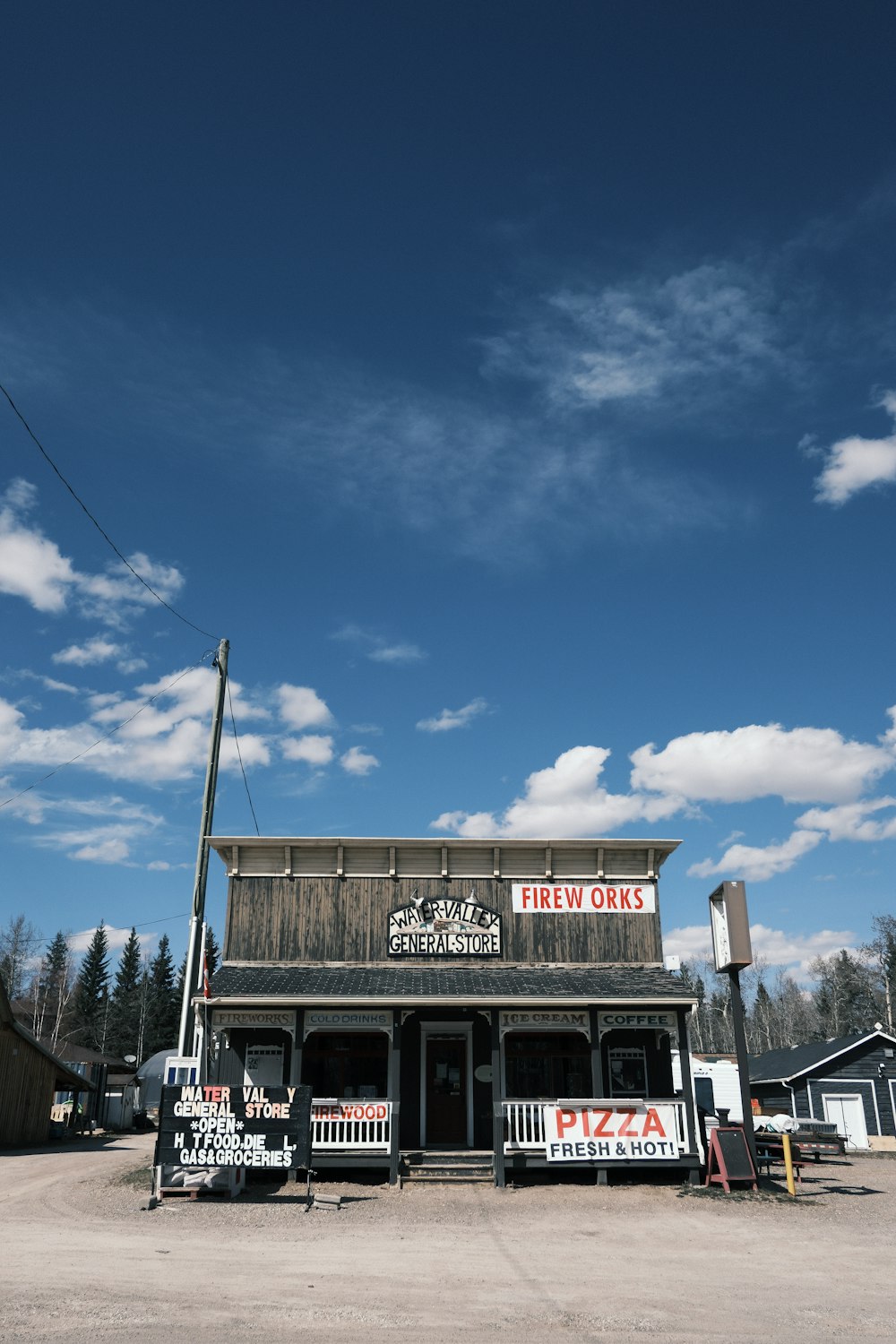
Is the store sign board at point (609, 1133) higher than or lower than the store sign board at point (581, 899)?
lower

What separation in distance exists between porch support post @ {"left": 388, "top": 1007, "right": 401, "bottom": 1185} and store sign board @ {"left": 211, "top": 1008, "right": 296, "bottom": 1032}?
226 cm

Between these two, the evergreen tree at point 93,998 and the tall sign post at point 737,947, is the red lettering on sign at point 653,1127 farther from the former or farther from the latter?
the evergreen tree at point 93,998

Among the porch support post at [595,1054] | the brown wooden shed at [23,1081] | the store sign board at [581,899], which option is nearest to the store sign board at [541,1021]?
the porch support post at [595,1054]

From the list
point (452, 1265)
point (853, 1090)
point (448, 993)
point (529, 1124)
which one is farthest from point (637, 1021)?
point (853, 1090)

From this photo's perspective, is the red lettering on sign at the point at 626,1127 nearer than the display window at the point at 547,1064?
Yes

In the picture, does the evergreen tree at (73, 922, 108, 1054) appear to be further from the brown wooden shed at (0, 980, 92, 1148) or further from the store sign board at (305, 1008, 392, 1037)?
the store sign board at (305, 1008, 392, 1037)

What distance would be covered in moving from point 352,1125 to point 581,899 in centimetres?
773

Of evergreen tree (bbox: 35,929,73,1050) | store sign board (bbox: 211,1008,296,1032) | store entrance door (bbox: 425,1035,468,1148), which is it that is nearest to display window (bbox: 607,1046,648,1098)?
store entrance door (bbox: 425,1035,468,1148)

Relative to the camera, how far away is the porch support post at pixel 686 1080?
20.2m

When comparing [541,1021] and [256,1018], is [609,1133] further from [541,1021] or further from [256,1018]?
[256,1018]

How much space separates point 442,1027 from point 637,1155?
535 cm

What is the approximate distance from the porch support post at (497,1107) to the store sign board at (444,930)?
9.69 feet

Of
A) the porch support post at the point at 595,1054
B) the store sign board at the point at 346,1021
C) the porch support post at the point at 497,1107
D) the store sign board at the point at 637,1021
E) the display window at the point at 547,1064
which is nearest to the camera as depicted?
the porch support post at the point at 497,1107

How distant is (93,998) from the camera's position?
81.9 meters
